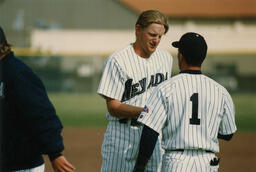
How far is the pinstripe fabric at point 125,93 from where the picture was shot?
11.6 ft

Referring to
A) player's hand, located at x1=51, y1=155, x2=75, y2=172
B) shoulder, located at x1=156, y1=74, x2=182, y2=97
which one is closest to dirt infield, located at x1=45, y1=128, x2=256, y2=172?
shoulder, located at x1=156, y1=74, x2=182, y2=97

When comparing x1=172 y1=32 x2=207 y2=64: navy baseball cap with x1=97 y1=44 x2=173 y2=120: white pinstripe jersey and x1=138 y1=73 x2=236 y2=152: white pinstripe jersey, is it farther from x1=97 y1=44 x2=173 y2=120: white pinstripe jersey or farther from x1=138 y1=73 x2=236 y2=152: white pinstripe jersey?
x1=97 y1=44 x2=173 y2=120: white pinstripe jersey

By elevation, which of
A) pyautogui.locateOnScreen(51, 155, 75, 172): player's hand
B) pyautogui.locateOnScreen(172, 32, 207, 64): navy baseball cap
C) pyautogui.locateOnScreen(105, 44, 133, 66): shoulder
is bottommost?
pyautogui.locateOnScreen(51, 155, 75, 172): player's hand

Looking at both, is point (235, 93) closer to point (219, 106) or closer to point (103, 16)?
point (103, 16)

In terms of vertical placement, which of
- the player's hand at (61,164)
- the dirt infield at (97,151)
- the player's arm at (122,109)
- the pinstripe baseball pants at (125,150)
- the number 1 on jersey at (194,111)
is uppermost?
the number 1 on jersey at (194,111)

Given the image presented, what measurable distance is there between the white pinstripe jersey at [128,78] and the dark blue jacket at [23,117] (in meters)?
0.97

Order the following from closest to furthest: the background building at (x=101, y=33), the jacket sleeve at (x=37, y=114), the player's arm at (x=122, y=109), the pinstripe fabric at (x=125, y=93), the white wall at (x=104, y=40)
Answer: the jacket sleeve at (x=37, y=114) → the player's arm at (x=122, y=109) → the pinstripe fabric at (x=125, y=93) → the background building at (x=101, y=33) → the white wall at (x=104, y=40)

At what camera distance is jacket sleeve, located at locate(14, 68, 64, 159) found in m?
2.53

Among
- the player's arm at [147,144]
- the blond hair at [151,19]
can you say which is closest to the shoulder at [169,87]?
the player's arm at [147,144]

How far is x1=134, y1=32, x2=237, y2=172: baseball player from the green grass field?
38.0 ft

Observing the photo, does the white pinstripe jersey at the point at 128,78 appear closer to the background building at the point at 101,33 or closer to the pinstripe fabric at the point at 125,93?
the pinstripe fabric at the point at 125,93

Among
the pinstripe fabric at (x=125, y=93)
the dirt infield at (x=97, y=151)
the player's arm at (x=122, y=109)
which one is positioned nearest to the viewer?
the player's arm at (x=122, y=109)

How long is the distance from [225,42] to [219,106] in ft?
79.6

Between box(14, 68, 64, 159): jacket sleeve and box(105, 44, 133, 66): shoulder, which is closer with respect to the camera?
box(14, 68, 64, 159): jacket sleeve
